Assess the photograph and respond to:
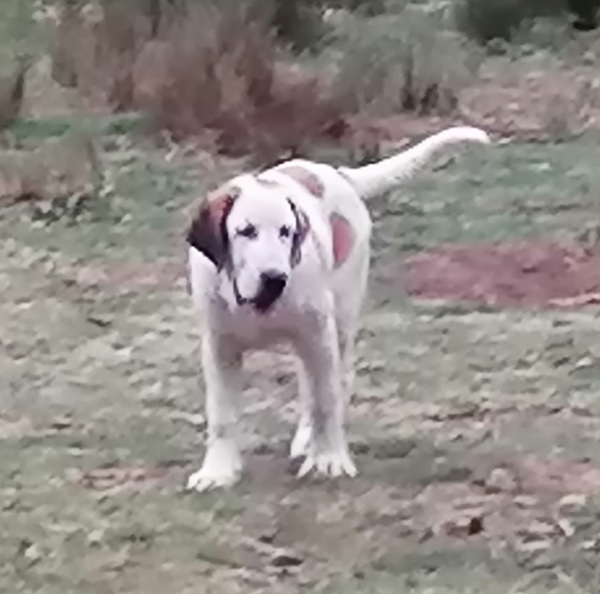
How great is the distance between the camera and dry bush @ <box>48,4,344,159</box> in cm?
158

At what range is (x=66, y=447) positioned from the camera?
1.00 m

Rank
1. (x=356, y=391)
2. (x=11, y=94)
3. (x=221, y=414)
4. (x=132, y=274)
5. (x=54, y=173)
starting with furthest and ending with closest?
(x=11, y=94), (x=54, y=173), (x=132, y=274), (x=356, y=391), (x=221, y=414)

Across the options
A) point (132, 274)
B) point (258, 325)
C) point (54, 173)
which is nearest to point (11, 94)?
point (54, 173)

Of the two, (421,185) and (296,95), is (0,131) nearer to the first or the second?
(296,95)

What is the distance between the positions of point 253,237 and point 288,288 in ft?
0.15

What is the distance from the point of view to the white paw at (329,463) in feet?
3.07

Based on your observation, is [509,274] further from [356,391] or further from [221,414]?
[221,414]

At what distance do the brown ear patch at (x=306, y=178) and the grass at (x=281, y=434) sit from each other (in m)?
0.19

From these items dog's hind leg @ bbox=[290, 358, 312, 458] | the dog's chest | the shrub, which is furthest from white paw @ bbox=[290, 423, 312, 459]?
the shrub

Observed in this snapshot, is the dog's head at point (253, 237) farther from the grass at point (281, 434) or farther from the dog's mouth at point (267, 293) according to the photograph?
the grass at point (281, 434)

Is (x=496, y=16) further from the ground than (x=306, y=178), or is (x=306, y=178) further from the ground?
(x=306, y=178)

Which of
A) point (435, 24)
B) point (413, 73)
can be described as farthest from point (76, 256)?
point (435, 24)

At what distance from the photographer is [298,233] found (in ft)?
2.76

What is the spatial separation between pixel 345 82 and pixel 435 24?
25 centimetres
